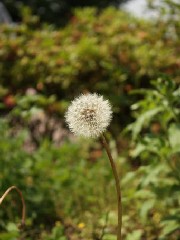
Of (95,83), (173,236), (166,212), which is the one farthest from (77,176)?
(95,83)

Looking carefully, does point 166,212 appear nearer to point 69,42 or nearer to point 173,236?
point 173,236

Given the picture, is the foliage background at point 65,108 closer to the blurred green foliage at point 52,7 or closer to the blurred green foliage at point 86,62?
the blurred green foliage at point 86,62

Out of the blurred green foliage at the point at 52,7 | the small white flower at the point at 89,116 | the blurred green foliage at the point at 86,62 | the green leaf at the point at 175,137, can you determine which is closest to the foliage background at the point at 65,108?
the blurred green foliage at the point at 86,62

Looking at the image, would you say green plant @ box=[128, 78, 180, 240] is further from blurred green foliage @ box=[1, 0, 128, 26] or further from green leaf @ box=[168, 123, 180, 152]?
blurred green foliage @ box=[1, 0, 128, 26]

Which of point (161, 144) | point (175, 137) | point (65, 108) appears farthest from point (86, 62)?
point (175, 137)

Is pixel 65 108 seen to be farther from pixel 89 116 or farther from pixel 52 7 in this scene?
pixel 52 7

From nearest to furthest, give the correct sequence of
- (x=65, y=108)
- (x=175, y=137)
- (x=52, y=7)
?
(x=175, y=137)
(x=65, y=108)
(x=52, y=7)

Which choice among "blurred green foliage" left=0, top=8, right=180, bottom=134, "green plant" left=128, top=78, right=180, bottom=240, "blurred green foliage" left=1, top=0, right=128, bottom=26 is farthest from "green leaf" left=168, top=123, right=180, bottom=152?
"blurred green foliage" left=1, top=0, right=128, bottom=26
